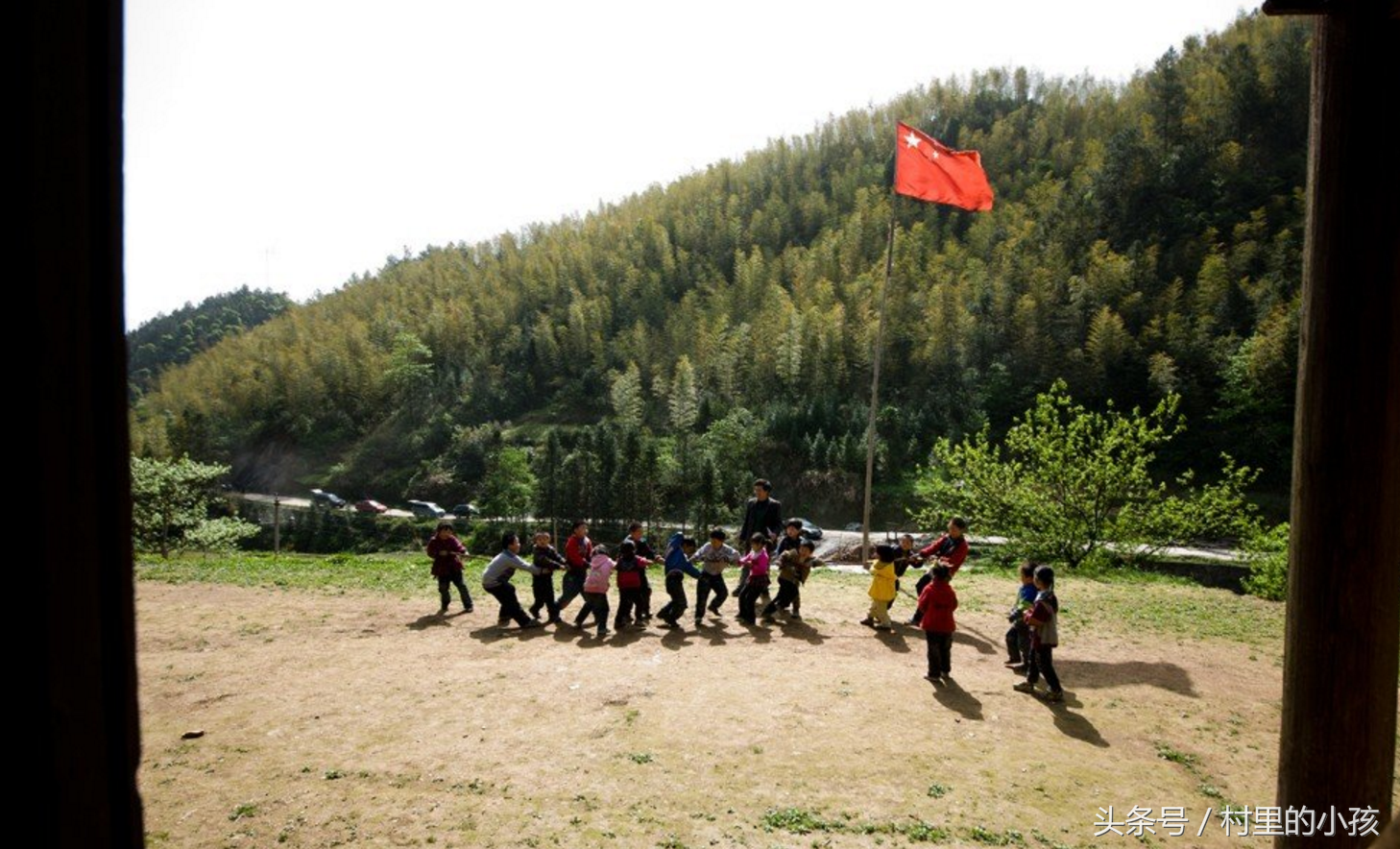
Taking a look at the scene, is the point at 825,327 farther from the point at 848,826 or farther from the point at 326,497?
the point at 848,826

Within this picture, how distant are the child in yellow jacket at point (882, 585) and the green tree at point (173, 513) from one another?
77.4 feet

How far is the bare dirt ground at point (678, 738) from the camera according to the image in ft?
19.1

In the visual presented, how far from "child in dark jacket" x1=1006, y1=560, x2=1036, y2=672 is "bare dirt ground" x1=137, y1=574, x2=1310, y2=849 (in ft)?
0.83

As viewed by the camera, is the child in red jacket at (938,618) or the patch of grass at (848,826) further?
the child in red jacket at (938,618)

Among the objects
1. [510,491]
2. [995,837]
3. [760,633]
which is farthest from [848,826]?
[510,491]

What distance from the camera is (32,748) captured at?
104 cm

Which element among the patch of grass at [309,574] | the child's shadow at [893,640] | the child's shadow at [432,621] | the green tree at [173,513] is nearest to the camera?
the child's shadow at [893,640]

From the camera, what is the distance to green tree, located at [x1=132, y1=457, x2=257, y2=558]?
26.0 meters

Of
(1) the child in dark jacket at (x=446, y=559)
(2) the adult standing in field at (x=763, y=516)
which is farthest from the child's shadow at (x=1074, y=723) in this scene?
(1) the child in dark jacket at (x=446, y=559)

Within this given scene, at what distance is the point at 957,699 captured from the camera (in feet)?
28.0

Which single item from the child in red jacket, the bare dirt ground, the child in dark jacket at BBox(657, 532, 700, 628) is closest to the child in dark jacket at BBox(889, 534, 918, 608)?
the bare dirt ground

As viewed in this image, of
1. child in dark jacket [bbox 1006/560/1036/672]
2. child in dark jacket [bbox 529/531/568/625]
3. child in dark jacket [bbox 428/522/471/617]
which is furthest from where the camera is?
child in dark jacket [bbox 428/522/471/617]

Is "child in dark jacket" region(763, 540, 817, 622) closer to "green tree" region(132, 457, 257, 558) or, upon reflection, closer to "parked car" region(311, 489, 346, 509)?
"green tree" region(132, 457, 257, 558)

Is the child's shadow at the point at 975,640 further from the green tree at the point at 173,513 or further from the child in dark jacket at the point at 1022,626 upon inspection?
the green tree at the point at 173,513
